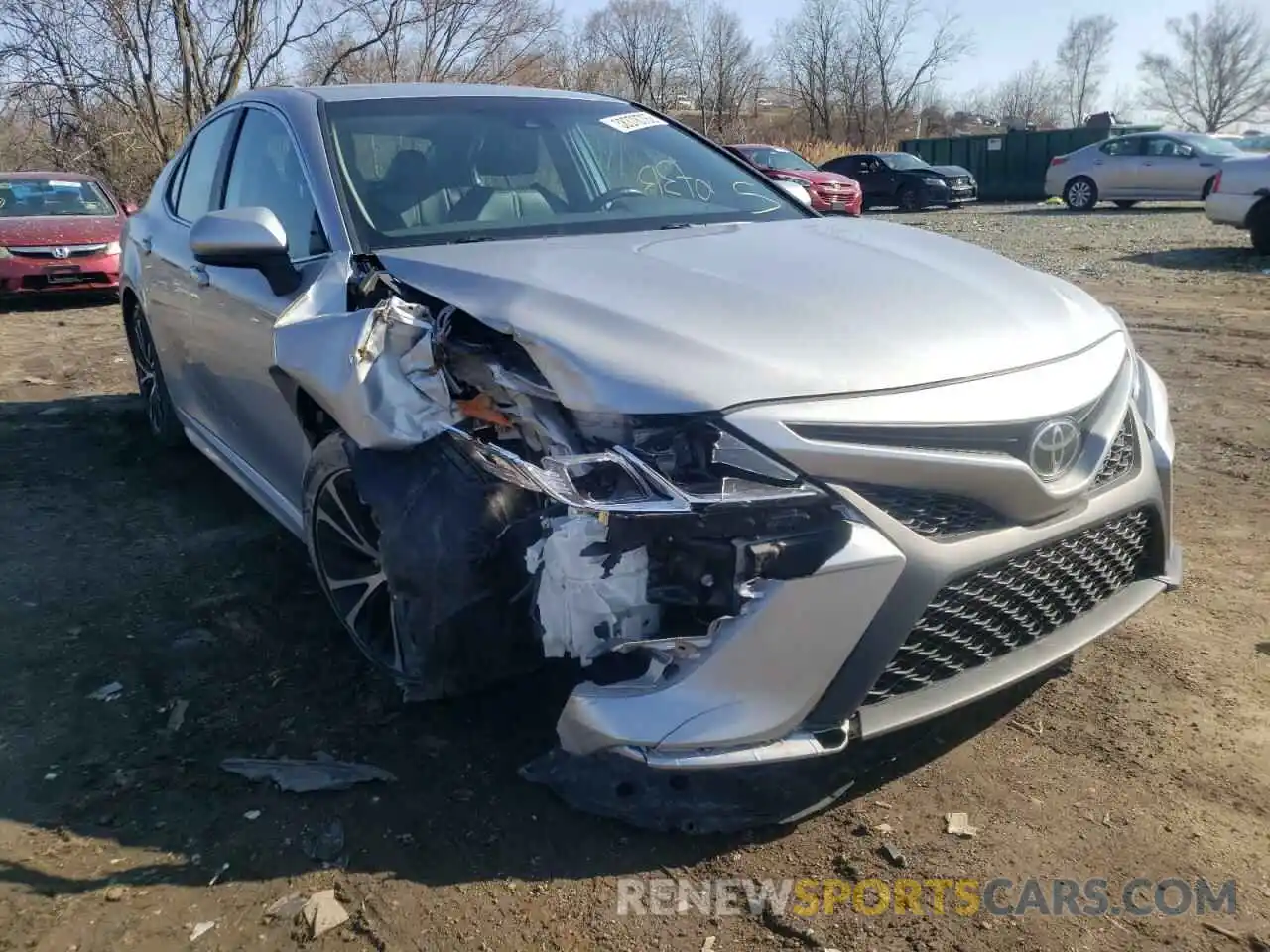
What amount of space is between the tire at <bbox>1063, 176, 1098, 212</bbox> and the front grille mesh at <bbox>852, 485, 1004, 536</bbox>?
21.4 m

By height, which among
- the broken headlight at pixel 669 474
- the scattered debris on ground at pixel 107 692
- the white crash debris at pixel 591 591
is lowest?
the scattered debris on ground at pixel 107 692

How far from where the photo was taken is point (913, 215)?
74.2 feet

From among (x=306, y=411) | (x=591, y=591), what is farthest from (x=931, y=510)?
(x=306, y=411)

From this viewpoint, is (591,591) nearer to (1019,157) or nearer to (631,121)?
(631,121)

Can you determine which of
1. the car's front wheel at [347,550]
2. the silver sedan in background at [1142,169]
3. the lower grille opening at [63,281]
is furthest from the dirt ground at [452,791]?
the silver sedan in background at [1142,169]

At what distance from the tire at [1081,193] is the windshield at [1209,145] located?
1.74 meters

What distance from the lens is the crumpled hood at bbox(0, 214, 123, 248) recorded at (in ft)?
35.1

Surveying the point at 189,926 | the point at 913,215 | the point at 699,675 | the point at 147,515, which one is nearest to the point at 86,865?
the point at 189,926

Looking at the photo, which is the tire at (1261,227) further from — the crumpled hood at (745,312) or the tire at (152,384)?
the tire at (152,384)

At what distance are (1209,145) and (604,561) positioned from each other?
2206cm

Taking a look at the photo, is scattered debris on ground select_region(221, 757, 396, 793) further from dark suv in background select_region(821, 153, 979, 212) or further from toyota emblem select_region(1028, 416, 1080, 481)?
dark suv in background select_region(821, 153, 979, 212)

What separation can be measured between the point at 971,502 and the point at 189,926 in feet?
6.02

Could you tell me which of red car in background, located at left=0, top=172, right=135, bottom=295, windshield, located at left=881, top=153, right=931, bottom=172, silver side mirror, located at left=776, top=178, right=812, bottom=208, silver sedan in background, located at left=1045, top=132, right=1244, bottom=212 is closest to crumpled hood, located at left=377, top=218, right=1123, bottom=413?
silver side mirror, located at left=776, top=178, right=812, bottom=208

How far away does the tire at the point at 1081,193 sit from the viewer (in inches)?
835
